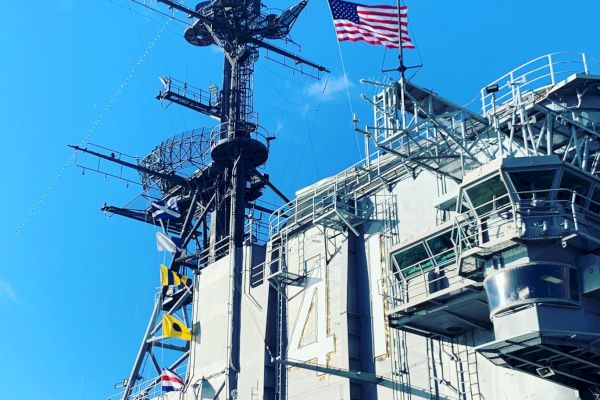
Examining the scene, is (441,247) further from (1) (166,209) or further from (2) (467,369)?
(1) (166,209)

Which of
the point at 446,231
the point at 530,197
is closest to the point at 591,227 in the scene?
the point at 530,197

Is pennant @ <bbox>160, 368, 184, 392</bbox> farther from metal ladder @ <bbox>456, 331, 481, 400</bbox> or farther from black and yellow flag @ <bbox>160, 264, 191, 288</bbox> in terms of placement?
metal ladder @ <bbox>456, 331, 481, 400</bbox>

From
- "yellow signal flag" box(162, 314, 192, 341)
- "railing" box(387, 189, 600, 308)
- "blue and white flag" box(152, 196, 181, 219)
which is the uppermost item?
"blue and white flag" box(152, 196, 181, 219)

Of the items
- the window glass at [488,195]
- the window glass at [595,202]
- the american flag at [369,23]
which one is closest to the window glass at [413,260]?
the window glass at [488,195]

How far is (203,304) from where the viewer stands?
3600cm

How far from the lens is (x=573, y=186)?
20.8m

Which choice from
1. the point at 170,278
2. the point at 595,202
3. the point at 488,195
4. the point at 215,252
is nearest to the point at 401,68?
the point at 488,195

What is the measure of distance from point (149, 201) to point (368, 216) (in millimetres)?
19957

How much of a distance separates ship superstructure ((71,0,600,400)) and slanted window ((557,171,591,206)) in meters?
0.04

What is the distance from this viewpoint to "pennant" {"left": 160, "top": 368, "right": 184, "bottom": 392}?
3509 cm

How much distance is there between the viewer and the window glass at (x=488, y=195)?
2059cm

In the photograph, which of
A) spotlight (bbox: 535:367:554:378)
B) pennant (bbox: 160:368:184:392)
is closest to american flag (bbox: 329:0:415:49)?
spotlight (bbox: 535:367:554:378)

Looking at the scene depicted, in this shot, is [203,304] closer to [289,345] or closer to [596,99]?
[289,345]

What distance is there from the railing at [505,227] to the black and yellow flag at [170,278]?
738 inches
